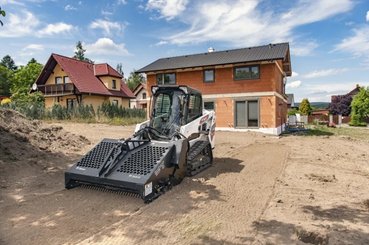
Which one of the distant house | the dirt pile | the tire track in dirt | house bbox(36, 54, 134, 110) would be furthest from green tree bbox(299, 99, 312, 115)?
the tire track in dirt

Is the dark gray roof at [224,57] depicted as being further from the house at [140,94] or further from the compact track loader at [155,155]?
the house at [140,94]

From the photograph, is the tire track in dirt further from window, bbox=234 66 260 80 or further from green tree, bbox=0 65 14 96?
green tree, bbox=0 65 14 96

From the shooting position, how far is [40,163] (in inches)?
380

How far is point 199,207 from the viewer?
6.25m

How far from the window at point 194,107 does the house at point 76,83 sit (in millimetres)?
26130

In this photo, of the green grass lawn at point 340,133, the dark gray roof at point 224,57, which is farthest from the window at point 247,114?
the green grass lawn at point 340,133

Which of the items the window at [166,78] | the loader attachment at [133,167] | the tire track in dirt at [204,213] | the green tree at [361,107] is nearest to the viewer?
the tire track in dirt at [204,213]

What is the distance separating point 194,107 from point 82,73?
99.1 feet

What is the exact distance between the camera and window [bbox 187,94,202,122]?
31.1ft

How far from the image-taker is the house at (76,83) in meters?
35.2

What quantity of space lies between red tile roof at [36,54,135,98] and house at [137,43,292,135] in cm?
1166

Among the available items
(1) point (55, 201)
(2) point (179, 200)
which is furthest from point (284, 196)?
(1) point (55, 201)

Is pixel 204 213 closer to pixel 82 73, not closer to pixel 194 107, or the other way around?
pixel 194 107

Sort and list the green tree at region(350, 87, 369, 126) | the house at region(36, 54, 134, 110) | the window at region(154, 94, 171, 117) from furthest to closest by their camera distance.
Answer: the green tree at region(350, 87, 369, 126)
the house at region(36, 54, 134, 110)
the window at region(154, 94, 171, 117)
